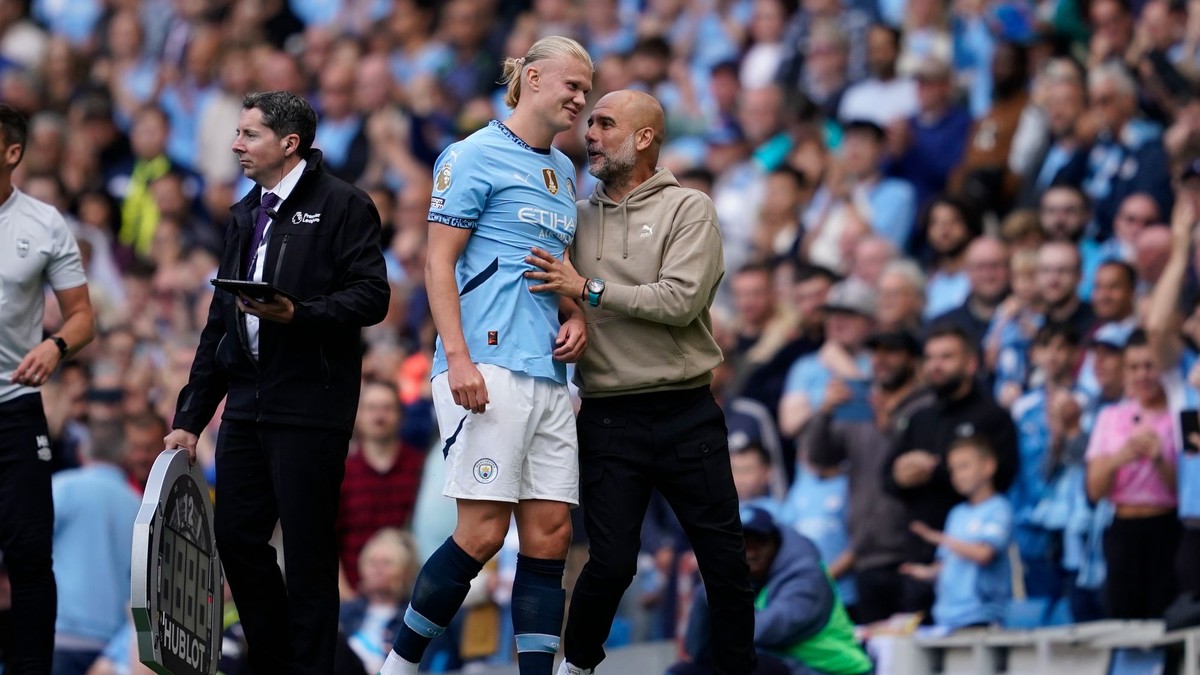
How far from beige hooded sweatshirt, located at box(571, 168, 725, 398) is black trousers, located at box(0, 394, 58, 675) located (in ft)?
7.33

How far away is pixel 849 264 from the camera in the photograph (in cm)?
1347

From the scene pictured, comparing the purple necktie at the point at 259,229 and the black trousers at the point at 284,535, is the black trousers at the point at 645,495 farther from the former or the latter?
the purple necktie at the point at 259,229

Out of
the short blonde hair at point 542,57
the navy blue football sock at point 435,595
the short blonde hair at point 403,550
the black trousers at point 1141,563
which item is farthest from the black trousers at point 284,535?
the black trousers at point 1141,563

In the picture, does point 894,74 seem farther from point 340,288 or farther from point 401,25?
point 340,288

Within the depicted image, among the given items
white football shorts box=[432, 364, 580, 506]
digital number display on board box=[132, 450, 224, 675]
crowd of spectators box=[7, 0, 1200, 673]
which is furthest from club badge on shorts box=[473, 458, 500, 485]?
crowd of spectators box=[7, 0, 1200, 673]

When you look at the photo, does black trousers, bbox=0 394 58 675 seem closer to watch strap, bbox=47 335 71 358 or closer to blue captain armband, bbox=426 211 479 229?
watch strap, bbox=47 335 71 358

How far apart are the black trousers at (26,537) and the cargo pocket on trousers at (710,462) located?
2575 millimetres

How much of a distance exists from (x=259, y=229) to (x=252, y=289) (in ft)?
1.75

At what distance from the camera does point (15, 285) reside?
804cm

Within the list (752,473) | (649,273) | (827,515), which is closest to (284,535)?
(649,273)

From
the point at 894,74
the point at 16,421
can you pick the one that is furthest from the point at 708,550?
the point at 894,74

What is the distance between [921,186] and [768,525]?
5258 millimetres

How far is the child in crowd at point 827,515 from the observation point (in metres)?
11.3

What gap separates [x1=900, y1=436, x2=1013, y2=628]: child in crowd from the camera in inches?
411
